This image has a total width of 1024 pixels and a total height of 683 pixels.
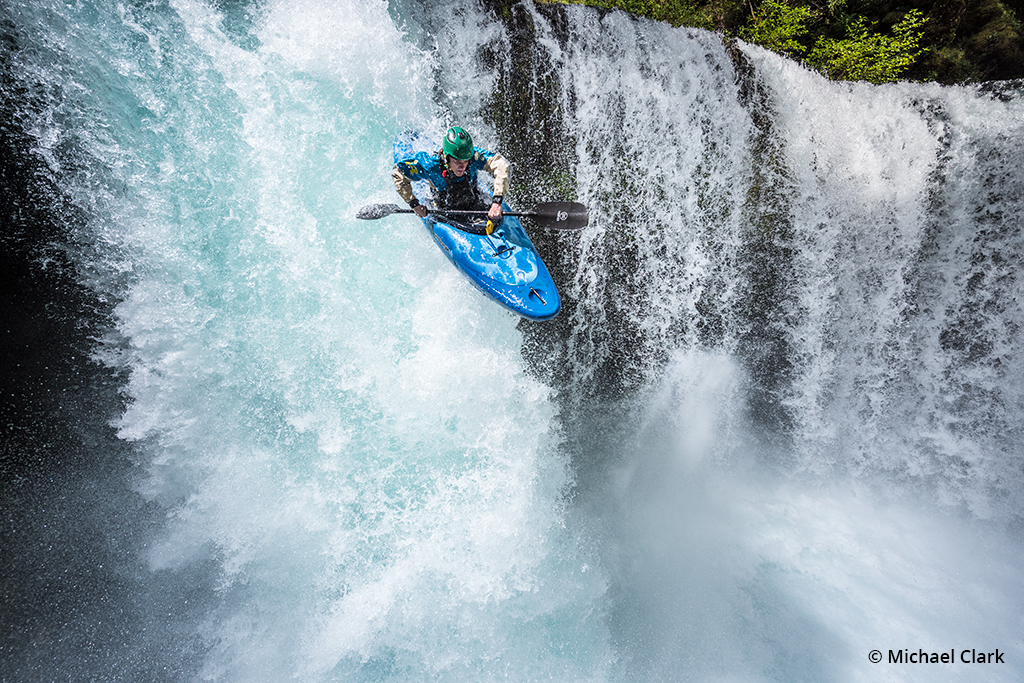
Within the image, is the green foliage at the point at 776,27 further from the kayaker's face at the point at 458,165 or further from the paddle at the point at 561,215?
the kayaker's face at the point at 458,165

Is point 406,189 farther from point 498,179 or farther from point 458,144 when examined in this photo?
point 498,179

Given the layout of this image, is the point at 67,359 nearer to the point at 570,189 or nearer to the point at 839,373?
the point at 570,189

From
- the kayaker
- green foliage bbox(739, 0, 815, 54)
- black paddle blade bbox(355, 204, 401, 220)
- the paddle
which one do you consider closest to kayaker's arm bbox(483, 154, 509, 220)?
the kayaker

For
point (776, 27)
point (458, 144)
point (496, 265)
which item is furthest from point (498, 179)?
point (776, 27)

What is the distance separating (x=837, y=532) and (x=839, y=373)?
6.45 ft

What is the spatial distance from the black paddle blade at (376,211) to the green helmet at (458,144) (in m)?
0.91

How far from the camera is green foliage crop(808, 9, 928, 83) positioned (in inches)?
200

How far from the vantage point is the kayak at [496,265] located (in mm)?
4141

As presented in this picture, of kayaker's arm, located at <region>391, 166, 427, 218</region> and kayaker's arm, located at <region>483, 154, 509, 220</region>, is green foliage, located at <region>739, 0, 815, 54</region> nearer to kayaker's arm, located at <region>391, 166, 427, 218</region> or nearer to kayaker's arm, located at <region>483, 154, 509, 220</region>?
kayaker's arm, located at <region>483, 154, 509, 220</region>

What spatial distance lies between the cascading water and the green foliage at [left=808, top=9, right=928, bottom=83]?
560mm

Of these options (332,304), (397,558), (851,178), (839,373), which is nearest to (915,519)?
(839,373)

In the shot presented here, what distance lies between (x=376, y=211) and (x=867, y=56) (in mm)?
6407

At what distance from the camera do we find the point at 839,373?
4.98 metres

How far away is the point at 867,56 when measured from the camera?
5133 mm
